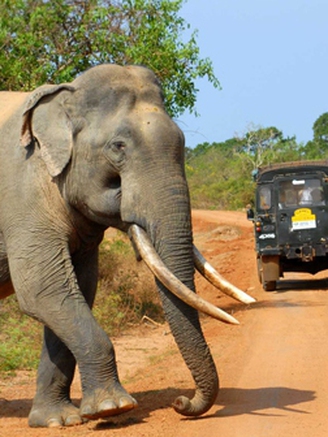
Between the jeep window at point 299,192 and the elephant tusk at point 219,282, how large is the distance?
11.4 m

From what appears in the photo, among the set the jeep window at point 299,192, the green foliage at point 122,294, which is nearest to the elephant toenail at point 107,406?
the green foliage at point 122,294

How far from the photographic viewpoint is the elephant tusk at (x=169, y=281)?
703cm

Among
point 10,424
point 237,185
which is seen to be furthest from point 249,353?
point 237,185

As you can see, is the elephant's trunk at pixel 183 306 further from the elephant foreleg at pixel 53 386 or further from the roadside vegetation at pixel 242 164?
the roadside vegetation at pixel 242 164

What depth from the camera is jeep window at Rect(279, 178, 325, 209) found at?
18.8 m

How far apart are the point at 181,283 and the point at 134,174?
0.93 m

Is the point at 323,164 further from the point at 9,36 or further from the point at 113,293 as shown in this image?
the point at 9,36

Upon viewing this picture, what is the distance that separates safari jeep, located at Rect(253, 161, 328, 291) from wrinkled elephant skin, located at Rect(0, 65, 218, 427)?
10468mm

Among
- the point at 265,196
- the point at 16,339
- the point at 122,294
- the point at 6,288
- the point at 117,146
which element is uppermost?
the point at 117,146

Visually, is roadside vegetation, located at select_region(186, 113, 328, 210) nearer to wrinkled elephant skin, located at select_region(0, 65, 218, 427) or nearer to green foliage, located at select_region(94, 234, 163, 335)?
green foliage, located at select_region(94, 234, 163, 335)

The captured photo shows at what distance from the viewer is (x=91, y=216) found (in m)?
7.91

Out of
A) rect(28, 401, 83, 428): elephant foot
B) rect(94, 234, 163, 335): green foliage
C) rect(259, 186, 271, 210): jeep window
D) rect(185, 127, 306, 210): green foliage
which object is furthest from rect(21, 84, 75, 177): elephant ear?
rect(185, 127, 306, 210): green foliage

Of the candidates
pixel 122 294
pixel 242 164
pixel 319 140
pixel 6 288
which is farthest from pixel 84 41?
pixel 319 140

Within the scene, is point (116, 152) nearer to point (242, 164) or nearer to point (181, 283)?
point (181, 283)
